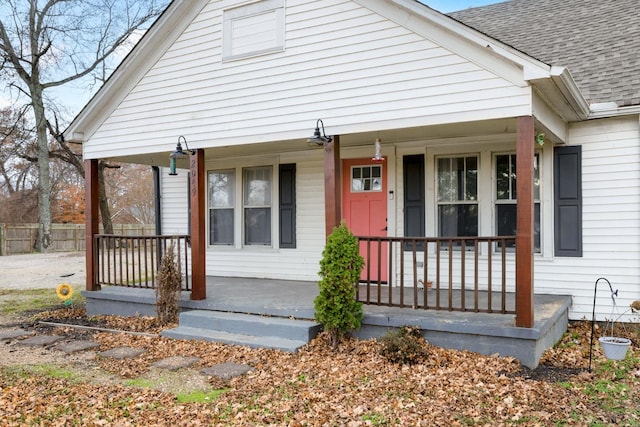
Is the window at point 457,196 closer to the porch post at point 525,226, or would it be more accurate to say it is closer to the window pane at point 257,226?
the porch post at point 525,226

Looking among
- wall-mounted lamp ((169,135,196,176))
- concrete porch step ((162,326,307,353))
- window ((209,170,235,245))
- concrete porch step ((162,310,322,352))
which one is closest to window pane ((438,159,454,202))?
concrete porch step ((162,310,322,352))

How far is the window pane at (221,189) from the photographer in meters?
9.23

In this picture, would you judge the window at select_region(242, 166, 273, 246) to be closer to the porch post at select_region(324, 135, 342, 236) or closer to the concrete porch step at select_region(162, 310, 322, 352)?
the concrete porch step at select_region(162, 310, 322, 352)

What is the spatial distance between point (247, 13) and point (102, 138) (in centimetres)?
323

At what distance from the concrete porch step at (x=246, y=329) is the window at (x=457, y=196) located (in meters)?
2.78

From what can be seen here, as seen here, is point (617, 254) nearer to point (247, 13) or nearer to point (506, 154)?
point (506, 154)

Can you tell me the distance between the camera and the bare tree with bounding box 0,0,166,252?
2088 cm

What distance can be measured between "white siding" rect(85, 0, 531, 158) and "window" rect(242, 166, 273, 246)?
6.97 feet

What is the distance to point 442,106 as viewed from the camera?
207 inches

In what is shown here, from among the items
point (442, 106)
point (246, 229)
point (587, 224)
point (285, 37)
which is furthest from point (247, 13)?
point (587, 224)

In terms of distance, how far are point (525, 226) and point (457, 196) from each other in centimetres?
239

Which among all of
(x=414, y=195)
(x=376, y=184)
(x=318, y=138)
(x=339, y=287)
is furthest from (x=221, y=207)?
(x=339, y=287)

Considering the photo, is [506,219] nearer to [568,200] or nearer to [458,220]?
[458,220]

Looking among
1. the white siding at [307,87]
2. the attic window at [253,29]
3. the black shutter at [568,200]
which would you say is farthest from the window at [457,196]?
the attic window at [253,29]
